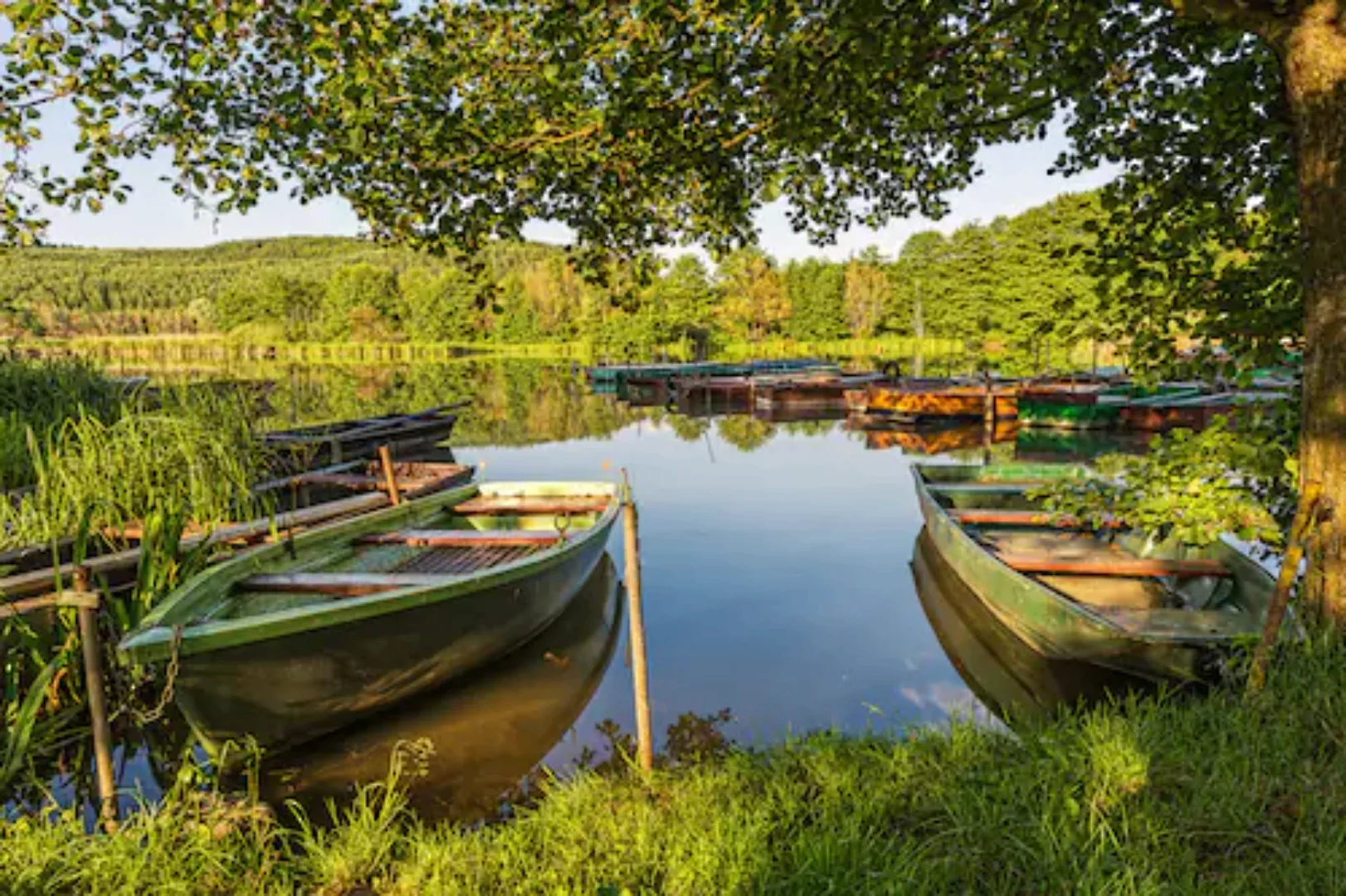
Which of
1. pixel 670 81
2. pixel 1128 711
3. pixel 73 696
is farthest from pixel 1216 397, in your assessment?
pixel 73 696

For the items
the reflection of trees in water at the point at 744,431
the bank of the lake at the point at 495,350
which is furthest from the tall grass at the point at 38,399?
the bank of the lake at the point at 495,350

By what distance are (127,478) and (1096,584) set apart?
30.9ft

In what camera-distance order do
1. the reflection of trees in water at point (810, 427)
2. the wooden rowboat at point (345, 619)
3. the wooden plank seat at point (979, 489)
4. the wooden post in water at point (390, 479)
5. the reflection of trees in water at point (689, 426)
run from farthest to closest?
the reflection of trees in water at point (689, 426) < the reflection of trees in water at point (810, 427) < the wooden plank seat at point (979, 489) < the wooden post in water at point (390, 479) < the wooden rowboat at point (345, 619)

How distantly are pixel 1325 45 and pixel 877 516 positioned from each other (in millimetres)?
11098

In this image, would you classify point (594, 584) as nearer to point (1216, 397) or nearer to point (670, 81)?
point (670, 81)

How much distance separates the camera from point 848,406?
1254 inches

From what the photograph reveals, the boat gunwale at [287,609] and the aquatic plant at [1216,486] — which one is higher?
the aquatic plant at [1216,486]

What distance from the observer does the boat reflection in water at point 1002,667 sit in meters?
6.60

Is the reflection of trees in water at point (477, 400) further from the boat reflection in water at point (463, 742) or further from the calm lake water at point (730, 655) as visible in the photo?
the boat reflection in water at point (463, 742)

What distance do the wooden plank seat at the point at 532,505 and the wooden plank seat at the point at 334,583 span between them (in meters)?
3.81

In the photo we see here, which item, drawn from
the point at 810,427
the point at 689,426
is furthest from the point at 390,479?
the point at 810,427

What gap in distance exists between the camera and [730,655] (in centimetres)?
812

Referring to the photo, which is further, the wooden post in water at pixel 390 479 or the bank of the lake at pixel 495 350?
the bank of the lake at pixel 495 350

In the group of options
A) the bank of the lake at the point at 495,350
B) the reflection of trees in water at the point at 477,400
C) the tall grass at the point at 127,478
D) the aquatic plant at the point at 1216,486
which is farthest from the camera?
the bank of the lake at the point at 495,350
